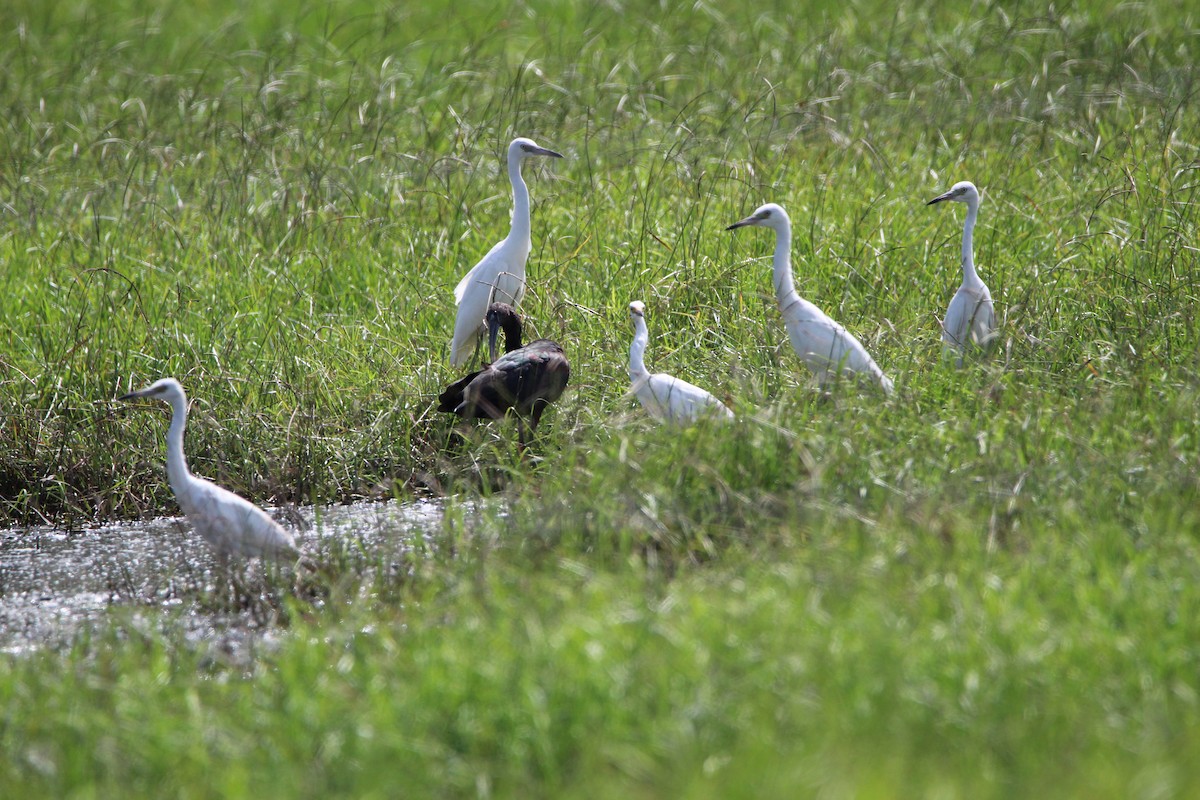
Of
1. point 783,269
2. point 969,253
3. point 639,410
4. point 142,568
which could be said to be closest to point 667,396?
point 639,410

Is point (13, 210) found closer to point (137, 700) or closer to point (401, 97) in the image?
point (401, 97)

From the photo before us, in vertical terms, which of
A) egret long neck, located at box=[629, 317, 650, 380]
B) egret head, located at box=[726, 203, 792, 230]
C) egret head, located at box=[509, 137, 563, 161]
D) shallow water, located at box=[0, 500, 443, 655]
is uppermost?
egret head, located at box=[509, 137, 563, 161]

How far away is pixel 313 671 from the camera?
137 inches

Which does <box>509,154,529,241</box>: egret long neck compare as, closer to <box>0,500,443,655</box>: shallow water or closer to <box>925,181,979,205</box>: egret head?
<box>0,500,443,655</box>: shallow water

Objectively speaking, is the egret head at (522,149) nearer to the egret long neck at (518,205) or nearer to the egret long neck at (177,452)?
the egret long neck at (518,205)

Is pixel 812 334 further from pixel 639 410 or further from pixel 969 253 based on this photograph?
pixel 969 253

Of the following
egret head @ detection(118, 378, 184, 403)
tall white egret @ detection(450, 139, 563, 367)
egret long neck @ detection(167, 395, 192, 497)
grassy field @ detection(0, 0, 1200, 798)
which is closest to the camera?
grassy field @ detection(0, 0, 1200, 798)

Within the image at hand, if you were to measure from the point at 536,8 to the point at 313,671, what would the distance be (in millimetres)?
10940

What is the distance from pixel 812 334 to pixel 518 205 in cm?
203

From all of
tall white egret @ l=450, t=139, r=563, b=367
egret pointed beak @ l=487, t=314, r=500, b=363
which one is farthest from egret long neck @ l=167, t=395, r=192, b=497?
tall white egret @ l=450, t=139, r=563, b=367

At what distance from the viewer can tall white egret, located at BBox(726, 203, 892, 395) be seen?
538cm

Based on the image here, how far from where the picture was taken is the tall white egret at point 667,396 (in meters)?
5.06

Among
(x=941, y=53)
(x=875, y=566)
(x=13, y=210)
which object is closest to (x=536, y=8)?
(x=941, y=53)

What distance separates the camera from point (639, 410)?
5.25 metres
